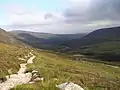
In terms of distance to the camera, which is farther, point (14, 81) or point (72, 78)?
point (72, 78)

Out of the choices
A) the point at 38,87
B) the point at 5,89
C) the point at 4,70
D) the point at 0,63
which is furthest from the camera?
the point at 0,63

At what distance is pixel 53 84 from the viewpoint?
18375mm

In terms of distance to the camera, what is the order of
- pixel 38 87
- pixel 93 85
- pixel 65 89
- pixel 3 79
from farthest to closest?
1. pixel 3 79
2. pixel 93 85
3. pixel 38 87
4. pixel 65 89

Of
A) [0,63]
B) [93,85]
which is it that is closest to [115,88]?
[93,85]

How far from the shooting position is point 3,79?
27.8 metres

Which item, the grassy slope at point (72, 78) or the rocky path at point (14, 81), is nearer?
the grassy slope at point (72, 78)

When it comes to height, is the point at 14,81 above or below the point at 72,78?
above

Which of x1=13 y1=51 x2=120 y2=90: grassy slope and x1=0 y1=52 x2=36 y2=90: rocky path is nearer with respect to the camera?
x1=13 y1=51 x2=120 y2=90: grassy slope

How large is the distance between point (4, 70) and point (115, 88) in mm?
16907

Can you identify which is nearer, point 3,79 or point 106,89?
point 106,89

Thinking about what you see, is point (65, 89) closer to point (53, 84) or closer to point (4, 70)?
point (53, 84)

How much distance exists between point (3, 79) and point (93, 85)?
8.88m

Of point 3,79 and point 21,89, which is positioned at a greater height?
point 21,89

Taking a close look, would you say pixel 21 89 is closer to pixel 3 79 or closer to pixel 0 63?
pixel 3 79
